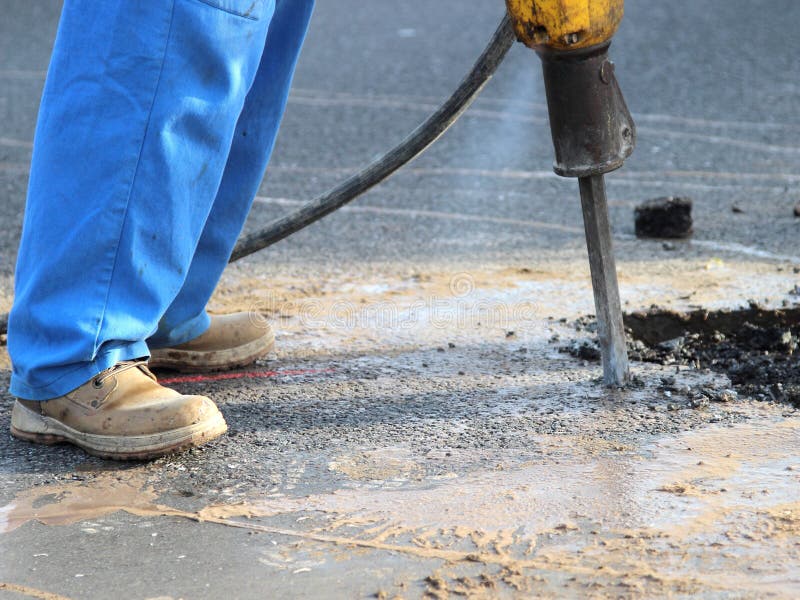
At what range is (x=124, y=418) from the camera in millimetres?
1961

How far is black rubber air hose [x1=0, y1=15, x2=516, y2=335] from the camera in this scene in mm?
2252

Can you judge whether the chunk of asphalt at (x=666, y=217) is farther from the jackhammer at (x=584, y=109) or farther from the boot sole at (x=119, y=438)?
the boot sole at (x=119, y=438)

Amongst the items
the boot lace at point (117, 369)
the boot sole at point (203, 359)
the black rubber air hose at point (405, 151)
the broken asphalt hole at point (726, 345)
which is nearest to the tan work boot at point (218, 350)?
the boot sole at point (203, 359)

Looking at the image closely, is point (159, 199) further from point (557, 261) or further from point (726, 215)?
point (726, 215)

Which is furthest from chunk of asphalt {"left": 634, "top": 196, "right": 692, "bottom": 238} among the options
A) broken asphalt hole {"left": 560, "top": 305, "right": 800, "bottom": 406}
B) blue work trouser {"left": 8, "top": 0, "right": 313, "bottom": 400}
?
blue work trouser {"left": 8, "top": 0, "right": 313, "bottom": 400}

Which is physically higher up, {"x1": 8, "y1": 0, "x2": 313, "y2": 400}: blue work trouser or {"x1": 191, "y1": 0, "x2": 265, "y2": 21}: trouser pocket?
{"x1": 191, "y1": 0, "x2": 265, "y2": 21}: trouser pocket

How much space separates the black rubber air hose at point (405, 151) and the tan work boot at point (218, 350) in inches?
9.1

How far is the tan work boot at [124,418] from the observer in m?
1.95

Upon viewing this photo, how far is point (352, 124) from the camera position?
516 cm

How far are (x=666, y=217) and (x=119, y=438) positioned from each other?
2.09m

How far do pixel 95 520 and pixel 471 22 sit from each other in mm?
6574

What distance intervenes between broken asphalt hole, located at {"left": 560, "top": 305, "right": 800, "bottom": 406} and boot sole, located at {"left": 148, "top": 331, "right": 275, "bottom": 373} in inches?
29.9

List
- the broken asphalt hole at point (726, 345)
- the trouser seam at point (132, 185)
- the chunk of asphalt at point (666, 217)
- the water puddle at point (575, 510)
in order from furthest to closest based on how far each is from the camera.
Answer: the chunk of asphalt at point (666, 217) < the broken asphalt hole at point (726, 345) < the trouser seam at point (132, 185) < the water puddle at point (575, 510)

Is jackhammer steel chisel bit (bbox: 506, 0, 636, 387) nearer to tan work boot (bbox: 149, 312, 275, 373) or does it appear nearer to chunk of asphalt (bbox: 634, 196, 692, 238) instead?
tan work boot (bbox: 149, 312, 275, 373)
